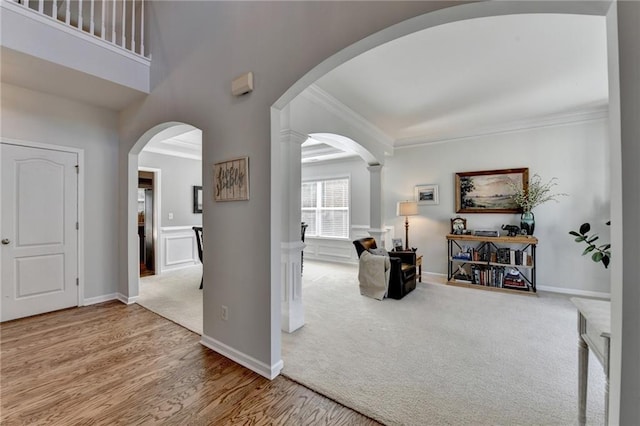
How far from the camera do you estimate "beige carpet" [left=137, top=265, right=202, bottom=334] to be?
313 cm

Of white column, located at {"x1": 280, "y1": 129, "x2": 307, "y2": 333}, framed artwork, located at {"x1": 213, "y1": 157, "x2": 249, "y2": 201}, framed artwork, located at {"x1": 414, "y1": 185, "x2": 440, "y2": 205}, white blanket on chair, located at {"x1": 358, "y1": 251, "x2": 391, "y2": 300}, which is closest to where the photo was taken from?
framed artwork, located at {"x1": 213, "y1": 157, "x2": 249, "y2": 201}

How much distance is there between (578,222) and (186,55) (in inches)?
220

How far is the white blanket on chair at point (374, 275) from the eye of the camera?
3.79 metres

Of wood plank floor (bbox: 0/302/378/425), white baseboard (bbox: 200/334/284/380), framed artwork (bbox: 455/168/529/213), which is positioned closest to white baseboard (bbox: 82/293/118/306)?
wood plank floor (bbox: 0/302/378/425)

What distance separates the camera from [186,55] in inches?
106

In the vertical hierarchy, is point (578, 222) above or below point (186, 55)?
below

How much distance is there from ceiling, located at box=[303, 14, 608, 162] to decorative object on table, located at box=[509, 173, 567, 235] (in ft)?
3.08

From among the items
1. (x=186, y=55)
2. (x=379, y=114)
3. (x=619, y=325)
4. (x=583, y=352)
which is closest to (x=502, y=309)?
(x=583, y=352)

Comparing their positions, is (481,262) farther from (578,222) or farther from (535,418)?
(535,418)

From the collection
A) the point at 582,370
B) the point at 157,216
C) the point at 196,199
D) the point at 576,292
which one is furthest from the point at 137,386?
the point at 576,292

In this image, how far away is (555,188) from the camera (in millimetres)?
4117

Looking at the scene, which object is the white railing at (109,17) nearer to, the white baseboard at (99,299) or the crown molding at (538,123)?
the white baseboard at (99,299)

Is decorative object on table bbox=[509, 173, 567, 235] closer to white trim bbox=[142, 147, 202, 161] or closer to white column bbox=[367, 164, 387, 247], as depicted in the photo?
white column bbox=[367, 164, 387, 247]

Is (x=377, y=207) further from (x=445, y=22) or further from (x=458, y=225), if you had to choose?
(x=445, y=22)
